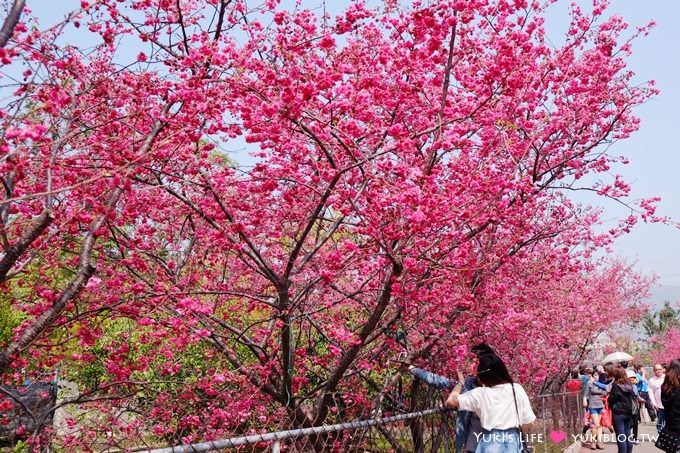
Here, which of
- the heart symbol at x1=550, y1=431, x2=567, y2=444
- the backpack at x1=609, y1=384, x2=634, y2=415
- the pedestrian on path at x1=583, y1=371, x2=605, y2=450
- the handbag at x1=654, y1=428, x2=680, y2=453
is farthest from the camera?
the pedestrian on path at x1=583, y1=371, x2=605, y2=450

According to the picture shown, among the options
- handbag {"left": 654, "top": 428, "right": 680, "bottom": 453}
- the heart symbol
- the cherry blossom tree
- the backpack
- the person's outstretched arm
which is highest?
the cherry blossom tree

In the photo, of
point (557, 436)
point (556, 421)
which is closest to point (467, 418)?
point (557, 436)

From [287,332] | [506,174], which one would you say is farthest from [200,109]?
[506,174]

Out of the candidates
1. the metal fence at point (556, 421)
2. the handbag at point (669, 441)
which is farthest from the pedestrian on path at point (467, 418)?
the metal fence at point (556, 421)

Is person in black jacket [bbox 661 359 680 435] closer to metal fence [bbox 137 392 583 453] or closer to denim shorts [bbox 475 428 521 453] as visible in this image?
metal fence [bbox 137 392 583 453]

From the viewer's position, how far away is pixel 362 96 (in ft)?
16.1

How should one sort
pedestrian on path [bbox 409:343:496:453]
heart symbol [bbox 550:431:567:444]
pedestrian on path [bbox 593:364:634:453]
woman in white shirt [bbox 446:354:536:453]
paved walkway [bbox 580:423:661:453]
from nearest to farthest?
woman in white shirt [bbox 446:354:536:453]
pedestrian on path [bbox 409:343:496:453]
pedestrian on path [bbox 593:364:634:453]
heart symbol [bbox 550:431:567:444]
paved walkway [bbox 580:423:661:453]

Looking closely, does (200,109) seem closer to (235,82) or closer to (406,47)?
(235,82)

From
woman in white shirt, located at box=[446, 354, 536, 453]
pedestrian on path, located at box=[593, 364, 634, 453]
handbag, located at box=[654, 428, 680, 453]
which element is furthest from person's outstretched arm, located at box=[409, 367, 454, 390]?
pedestrian on path, located at box=[593, 364, 634, 453]

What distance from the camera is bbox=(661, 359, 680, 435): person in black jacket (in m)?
6.73

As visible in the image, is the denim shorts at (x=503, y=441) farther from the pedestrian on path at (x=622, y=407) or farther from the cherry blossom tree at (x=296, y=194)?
the pedestrian on path at (x=622, y=407)

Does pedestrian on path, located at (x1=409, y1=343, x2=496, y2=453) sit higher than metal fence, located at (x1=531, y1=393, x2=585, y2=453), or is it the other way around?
pedestrian on path, located at (x1=409, y1=343, x2=496, y2=453)

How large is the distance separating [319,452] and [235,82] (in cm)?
271

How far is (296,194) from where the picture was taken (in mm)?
5996
